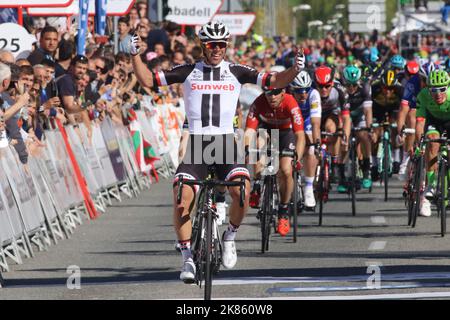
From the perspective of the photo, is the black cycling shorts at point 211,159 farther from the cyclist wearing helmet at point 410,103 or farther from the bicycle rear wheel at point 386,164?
the bicycle rear wheel at point 386,164

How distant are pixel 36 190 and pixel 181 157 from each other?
4209 mm

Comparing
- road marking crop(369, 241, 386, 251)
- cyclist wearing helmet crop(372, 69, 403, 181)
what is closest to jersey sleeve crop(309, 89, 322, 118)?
road marking crop(369, 241, 386, 251)

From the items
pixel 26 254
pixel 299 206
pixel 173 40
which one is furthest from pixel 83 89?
pixel 173 40

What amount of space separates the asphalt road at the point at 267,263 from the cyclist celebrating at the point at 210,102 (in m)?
0.61

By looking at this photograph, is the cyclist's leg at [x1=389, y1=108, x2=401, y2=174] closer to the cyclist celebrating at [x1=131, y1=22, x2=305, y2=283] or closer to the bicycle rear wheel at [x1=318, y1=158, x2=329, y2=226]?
the bicycle rear wheel at [x1=318, y1=158, x2=329, y2=226]

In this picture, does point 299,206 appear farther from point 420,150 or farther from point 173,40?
point 173,40

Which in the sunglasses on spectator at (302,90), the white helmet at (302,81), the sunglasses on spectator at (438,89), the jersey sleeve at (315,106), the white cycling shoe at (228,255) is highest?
the white helmet at (302,81)

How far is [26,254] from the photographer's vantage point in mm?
15164

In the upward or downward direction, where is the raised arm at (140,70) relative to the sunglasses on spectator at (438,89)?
upward

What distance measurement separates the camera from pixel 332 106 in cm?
2019

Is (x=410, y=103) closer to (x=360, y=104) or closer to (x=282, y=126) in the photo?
(x=360, y=104)

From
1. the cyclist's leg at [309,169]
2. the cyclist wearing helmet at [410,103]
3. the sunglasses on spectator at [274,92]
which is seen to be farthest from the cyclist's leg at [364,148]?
the sunglasses on spectator at [274,92]

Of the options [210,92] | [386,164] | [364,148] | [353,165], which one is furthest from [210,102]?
[364,148]

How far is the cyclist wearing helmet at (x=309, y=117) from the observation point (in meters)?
18.0
